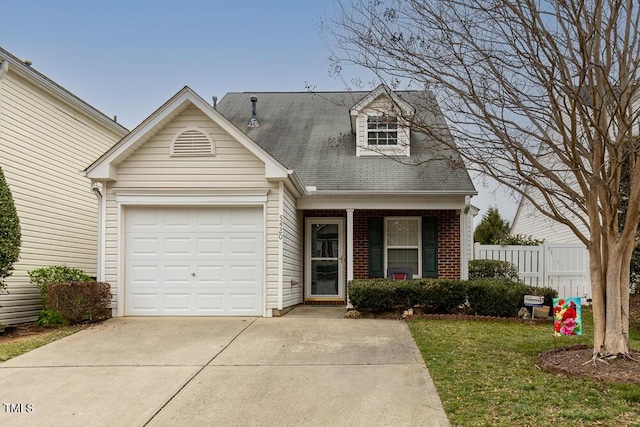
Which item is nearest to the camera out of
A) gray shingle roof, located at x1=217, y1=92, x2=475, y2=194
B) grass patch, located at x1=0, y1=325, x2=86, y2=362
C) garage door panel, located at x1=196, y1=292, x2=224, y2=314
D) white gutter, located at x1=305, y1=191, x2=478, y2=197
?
grass patch, located at x1=0, y1=325, x2=86, y2=362

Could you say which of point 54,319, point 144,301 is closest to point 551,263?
point 144,301

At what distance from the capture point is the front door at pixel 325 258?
13.6 metres

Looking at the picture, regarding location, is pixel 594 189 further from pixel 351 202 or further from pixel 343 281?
pixel 343 281

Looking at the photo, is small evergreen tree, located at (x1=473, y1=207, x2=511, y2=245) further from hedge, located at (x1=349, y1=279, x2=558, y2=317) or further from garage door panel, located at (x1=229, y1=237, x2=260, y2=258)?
garage door panel, located at (x1=229, y1=237, x2=260, y2=258)

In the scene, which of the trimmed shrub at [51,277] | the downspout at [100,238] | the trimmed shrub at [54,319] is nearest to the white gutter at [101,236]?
the downspout at [100,238]

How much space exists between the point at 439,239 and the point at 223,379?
8.13 meters

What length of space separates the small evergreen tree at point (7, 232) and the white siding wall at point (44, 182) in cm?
133

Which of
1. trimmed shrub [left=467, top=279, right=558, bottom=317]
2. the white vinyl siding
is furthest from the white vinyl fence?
trimmed shrub [left=467, top=279, right=558, bottom=317]

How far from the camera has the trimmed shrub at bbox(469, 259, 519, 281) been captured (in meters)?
14.5

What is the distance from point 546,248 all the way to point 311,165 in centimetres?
713

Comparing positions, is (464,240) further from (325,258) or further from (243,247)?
(243,247)

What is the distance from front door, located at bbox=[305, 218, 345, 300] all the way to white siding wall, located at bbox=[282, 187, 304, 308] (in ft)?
1.15

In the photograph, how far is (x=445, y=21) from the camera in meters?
6.84

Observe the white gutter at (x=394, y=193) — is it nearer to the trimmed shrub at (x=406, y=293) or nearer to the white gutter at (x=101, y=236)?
the trimmed shrub at (x=406, y=293)
